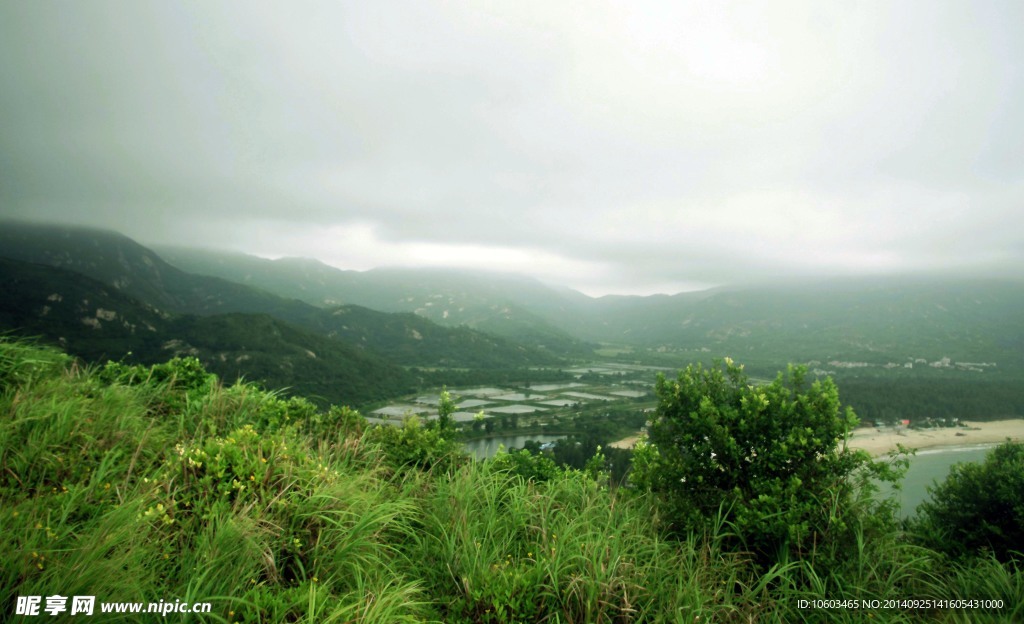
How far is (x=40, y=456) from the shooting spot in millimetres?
4289

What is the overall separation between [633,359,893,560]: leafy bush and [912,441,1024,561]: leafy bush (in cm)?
438

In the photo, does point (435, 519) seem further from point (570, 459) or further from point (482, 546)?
point (570, 459)

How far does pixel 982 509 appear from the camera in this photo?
10.2 meters

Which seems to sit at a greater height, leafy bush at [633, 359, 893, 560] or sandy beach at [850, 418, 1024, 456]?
leafy bush at [633, 359, 893, 560]

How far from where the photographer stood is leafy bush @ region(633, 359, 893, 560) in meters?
5.85

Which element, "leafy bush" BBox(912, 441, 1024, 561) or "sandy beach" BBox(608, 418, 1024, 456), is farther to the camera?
"sandy beach" BBox(608, 418, 1024, 456)

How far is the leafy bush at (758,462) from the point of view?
5.85 m

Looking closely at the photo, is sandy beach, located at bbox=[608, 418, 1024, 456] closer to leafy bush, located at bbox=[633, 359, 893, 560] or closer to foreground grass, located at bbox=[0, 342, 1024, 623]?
leafy bush, located at bbox=[633, 359, 893, 560]

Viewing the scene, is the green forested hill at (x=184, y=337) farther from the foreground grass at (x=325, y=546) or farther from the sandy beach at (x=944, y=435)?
the sandy beach at (x=944, y=435)

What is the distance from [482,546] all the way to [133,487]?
135 inches

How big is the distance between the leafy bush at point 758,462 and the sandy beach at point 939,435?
5574cm

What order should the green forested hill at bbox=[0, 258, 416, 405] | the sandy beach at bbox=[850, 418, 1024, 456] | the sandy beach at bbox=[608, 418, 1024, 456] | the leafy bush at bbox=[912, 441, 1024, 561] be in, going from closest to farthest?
the leafy bush at bbox=[912, 441, 1024, 561] → the sandy beach at bbox=[608, 418, 1024, 456] → the sandy beach at bbox=[850, 418, 1024, 456] → the green forested hill at bbox=[0, 258, 416, 405]

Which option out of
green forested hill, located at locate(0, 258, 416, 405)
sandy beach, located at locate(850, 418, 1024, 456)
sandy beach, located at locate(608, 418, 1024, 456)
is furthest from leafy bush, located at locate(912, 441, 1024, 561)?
green forested hill, located at locate(0, 258, 416, 405)

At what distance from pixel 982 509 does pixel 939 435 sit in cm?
8671
